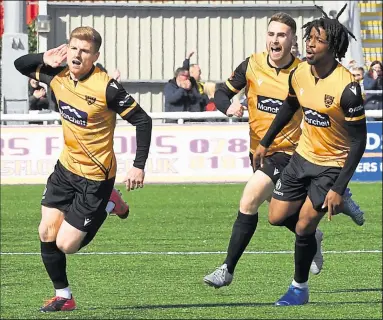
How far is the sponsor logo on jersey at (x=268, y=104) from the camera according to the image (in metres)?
10.6

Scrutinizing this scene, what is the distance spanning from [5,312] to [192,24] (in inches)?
822

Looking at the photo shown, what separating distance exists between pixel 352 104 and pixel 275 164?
1482mm

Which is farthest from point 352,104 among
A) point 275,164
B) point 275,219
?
point 275,164

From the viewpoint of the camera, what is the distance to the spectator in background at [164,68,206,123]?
2155 centimetres

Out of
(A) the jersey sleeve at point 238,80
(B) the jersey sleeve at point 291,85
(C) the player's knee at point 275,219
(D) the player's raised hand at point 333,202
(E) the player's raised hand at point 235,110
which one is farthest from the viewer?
(A) the jersey sleeve at point 238,80

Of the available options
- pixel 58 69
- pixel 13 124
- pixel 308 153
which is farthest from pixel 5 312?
pixel 13 124

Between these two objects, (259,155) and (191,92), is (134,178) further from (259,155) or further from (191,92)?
(191,92)

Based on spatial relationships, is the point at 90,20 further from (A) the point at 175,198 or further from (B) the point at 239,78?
(B) the point at 239,78

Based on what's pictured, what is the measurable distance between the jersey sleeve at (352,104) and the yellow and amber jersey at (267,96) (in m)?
1.31

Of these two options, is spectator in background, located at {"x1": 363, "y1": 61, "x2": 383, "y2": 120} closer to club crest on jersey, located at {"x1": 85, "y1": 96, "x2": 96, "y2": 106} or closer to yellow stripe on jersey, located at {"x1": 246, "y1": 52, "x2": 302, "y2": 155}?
yellow stripe on jersey, located at {"x1": 246, "y1": 52, "x2": 302, "y2": 155}

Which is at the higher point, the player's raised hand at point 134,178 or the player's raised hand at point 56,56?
the player's raised hand at point 56,56

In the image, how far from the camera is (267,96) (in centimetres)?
1064

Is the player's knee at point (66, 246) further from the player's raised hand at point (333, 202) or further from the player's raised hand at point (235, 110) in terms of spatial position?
the player's raised hand at point (333, 202)

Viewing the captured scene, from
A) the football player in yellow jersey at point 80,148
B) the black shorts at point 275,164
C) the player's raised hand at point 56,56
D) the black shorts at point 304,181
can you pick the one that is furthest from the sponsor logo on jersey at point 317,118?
the player's raised hand at point 56,56
